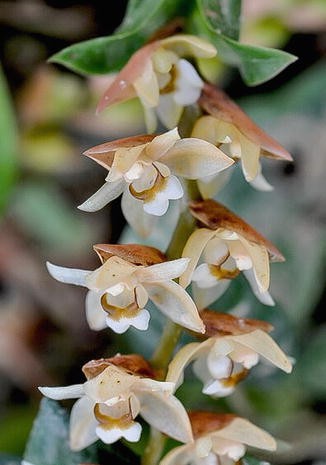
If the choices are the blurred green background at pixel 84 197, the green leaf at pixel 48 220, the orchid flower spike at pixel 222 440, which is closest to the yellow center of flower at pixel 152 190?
the orchid flower spike at pixel 222 440

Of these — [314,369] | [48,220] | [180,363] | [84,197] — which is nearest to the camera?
[180,363]

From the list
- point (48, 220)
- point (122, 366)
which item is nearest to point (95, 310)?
point (122, 366)

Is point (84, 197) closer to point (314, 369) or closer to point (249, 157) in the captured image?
point (314, 369)

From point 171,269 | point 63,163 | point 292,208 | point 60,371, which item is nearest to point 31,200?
point 63,163

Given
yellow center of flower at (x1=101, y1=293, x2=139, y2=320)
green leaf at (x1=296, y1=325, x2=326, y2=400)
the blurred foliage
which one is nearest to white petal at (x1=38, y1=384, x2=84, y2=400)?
yellow center of flower at (x1=101, y1=293, x2=139, y2=320)

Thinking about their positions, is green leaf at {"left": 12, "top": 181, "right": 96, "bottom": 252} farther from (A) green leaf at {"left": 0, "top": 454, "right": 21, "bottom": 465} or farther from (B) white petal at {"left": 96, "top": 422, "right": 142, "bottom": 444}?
(B) white petal at {"left": 96, "top": 422, "right": 142, "bottom": 444}

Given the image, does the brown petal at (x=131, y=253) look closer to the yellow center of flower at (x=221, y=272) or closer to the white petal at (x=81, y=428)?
the yellow center of flower at (x=221, y=272)
